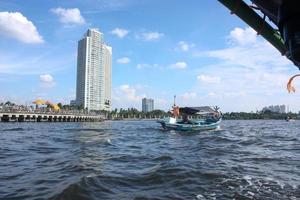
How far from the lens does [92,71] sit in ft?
578

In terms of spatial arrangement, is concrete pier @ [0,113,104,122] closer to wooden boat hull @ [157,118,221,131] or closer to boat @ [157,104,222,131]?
boat @ [157,104,222,131]

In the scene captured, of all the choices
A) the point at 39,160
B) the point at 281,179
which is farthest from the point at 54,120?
the point at 281,179

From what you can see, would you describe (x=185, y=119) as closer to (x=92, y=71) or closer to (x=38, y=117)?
Result: (x=38, y=117)

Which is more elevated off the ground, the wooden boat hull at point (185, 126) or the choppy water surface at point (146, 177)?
the wooden boat hull at point (185, 126)

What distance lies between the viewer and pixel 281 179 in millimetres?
13000

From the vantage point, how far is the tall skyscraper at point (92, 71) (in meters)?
173

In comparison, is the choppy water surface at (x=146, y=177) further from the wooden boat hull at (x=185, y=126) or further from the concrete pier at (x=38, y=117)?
the concrete pier at (x=38, y=117)

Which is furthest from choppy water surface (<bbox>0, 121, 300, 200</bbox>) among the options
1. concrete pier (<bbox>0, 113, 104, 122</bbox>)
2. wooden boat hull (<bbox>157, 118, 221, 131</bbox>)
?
concrete pier (<bbox>0, 113, 104, 122</bbox>)

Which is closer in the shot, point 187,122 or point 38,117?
point 187,122

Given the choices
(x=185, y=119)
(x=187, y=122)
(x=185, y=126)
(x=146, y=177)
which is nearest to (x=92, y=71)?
(x=185, y=119)

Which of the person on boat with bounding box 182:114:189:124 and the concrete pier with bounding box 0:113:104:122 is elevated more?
the concrete pier with bounding box 0:113:104:122

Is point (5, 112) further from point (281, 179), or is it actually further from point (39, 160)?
point (281, 179)

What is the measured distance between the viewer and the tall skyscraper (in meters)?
173

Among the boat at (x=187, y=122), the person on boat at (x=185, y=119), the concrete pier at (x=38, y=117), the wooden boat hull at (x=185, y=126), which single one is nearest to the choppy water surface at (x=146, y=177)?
the wooden boat hull at (x=185, y=126)
